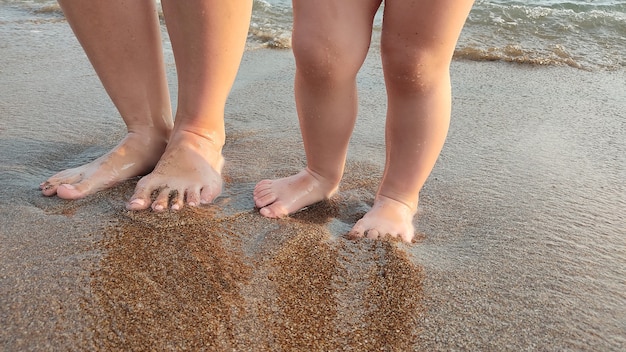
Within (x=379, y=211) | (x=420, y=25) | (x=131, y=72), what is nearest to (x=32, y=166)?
(x=131, y=72)

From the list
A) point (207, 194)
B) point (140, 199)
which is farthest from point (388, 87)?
point (140, 199)

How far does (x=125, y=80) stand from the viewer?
73.8 inches

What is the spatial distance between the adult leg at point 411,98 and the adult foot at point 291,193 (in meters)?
0.18

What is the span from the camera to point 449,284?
4.31 feet

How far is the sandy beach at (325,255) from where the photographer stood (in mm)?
1120

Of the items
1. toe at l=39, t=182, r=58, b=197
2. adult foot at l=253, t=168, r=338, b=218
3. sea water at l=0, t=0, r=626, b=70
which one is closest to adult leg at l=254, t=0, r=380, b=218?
adult foot at l=253, t=168, r=338, b=218

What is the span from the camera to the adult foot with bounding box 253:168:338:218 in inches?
64.7

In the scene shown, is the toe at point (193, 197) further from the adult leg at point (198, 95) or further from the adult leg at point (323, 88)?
the adult leg at point (323, 88)

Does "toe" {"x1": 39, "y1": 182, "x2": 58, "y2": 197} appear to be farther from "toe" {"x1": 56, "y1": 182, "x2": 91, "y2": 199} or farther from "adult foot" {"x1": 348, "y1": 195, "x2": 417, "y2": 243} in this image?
"adult foot" {"x1": 348, "y1": 195, "x2": 417, "y2": 243}

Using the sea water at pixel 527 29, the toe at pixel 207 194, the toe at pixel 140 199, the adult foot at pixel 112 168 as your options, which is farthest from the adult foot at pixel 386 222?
the sea water at pixel 527 29

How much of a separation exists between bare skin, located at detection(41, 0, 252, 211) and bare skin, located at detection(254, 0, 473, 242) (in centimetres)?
29

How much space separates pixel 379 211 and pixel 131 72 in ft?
2.98

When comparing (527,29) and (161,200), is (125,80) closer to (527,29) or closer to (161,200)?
(161,200)

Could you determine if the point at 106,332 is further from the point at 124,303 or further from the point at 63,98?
the point at 63,98
